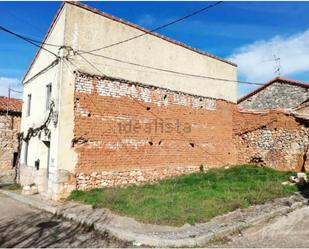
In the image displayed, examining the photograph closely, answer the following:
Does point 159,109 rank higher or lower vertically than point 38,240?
higher

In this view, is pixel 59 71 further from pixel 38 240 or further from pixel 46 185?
pixel 38 240

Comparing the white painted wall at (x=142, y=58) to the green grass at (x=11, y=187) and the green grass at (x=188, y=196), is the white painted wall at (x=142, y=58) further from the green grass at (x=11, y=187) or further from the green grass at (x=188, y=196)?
the green grass at (x=11, y=187)

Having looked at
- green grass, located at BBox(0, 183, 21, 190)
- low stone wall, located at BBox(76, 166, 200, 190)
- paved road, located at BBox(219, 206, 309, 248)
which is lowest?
paved road, located at BBox(219, 206, 309, 248)

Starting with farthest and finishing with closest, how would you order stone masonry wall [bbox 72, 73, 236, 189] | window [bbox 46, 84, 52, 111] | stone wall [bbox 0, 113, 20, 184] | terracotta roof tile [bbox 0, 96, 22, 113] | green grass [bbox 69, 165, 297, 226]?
1. terracotta roof tile [bbox 0, 96, 22, 113]
2. stone wall [bbox 0, 113, 20, 184]
3. window [bbox 46, 84, 52, 111]
4. stone masonry wall [bbox 72, 73, 236, 189]
5. green grass [bbox 69, 165, 297, 226]

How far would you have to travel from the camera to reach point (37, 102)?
14.1 metres

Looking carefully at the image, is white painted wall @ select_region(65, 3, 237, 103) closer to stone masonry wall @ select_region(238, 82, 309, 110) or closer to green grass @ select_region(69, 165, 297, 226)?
stone masonry wall @ select_region(238, 82, 309, 110)

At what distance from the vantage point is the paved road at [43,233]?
6.82 metres

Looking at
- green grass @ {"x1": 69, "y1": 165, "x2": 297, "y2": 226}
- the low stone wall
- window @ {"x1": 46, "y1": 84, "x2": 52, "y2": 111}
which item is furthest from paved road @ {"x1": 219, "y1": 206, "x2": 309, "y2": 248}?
window @ {"x1": 46, "y1": 84, "x2": 52, "y2": 111}

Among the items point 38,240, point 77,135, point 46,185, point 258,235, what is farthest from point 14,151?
point 258,235

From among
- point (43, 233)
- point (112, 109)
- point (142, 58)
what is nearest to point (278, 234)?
point (43, 233)

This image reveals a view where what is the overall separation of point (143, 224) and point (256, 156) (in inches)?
432

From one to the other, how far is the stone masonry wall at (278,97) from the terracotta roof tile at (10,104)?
14.4 meters

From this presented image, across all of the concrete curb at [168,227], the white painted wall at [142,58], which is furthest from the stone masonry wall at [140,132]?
the concrete curb at [168,227]

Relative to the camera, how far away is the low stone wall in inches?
453
